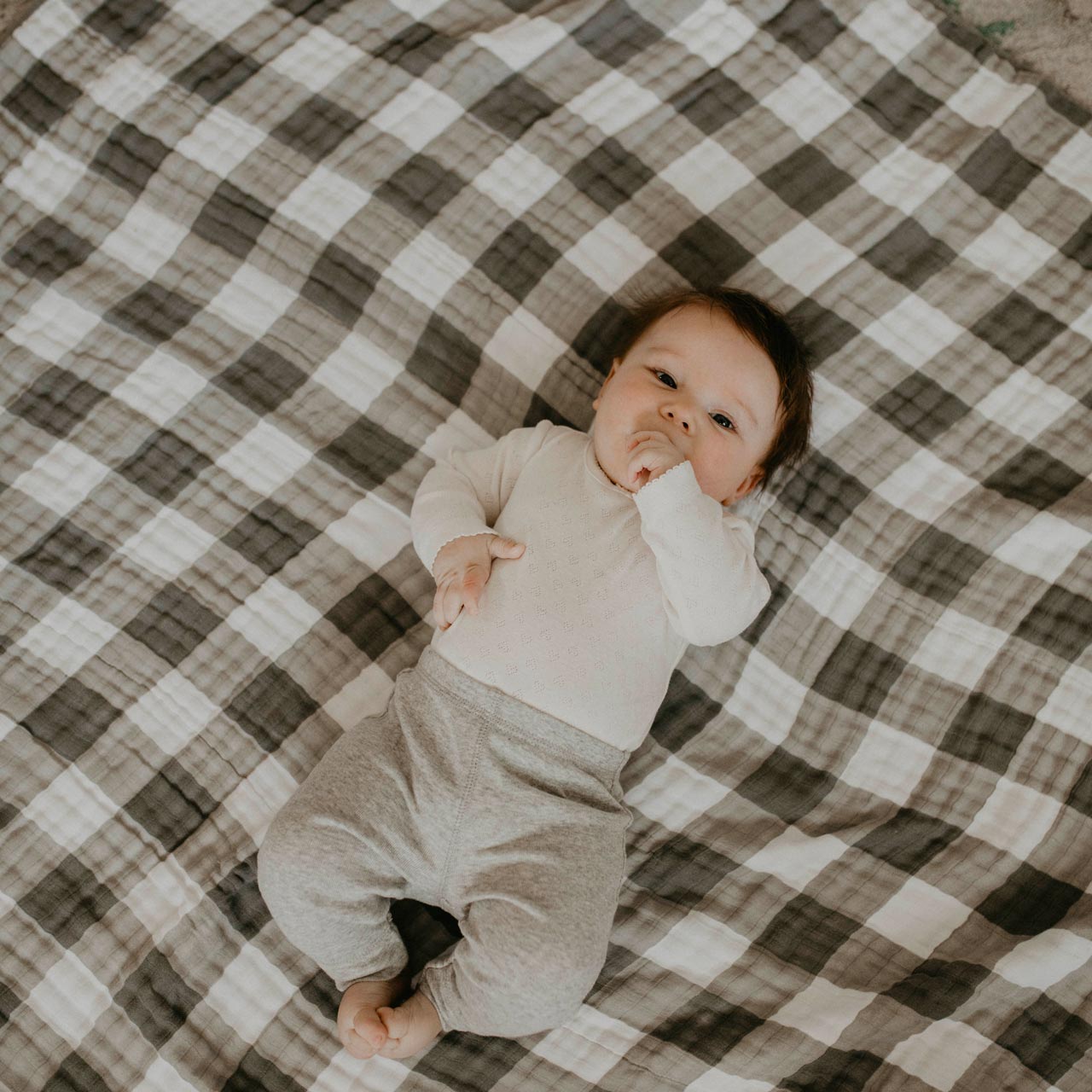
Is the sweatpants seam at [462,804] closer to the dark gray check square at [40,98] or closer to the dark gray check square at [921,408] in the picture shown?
the dark gray check square at [921,408]

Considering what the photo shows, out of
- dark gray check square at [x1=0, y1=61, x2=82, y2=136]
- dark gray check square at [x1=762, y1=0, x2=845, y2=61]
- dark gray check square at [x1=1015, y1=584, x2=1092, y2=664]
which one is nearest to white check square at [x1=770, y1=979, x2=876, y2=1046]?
dark gray check square at [x1=1015, y1=584, x2=1092, y2=664]

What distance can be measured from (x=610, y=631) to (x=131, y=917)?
2.19ft

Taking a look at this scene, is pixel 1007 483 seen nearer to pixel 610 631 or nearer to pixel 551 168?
pixel 610 631

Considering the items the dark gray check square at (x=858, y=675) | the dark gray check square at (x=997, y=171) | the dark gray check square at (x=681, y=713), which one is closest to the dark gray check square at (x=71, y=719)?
the dark gray check square at (x=681, y=713)

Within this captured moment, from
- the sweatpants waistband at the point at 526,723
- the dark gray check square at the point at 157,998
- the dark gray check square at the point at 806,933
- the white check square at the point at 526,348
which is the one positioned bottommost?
the dark gray check square at the point at 157,998

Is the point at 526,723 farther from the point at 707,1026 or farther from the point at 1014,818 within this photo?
the point at 1014,818

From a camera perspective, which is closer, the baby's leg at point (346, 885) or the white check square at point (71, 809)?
the baby's leg at point (346, 885)

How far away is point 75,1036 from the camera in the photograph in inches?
44.3

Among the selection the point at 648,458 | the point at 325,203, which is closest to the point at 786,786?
the point at 648,458

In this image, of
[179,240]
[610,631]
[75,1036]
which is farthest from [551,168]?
[75,1036]

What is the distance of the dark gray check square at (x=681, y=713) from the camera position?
4.14ft

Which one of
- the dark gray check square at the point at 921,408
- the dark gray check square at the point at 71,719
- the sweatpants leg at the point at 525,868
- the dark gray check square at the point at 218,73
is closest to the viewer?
the sweatpants leg at the point at 525,868

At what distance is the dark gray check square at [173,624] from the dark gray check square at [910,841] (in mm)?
876

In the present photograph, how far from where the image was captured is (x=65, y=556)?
4.22 feet
